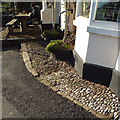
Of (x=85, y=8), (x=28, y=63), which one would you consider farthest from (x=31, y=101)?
(x=85, y=8)

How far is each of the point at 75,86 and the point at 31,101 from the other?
47.4 inches

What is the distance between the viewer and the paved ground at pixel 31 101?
2.54 metres

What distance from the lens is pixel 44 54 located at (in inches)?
205

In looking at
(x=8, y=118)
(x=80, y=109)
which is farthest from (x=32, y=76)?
(x=80, y=109)

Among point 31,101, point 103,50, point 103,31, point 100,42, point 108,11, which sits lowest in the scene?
point 31,101

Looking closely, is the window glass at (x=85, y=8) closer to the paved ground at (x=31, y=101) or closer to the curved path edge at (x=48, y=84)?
the curved path edge at (x=48, y=84)

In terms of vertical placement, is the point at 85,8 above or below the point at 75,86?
above

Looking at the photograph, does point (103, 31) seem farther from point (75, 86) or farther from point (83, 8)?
point (75, 86)

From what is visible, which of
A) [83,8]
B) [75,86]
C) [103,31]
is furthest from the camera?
[83,8]

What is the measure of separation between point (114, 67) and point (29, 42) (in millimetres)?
4743

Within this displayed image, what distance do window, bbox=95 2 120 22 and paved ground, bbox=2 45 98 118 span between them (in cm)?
210

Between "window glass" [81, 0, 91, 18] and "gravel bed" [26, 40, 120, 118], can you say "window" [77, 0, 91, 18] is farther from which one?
"gravel bed" [26, 40, 120, 118]

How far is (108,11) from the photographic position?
2812mm

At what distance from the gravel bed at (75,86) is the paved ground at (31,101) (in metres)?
0.29
